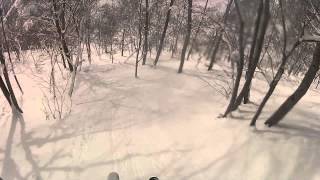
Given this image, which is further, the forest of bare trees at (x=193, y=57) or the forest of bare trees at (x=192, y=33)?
the forest of bare trees at (x=193, y=57)

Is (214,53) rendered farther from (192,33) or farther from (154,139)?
(154,139)

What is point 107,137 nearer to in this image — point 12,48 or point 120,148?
point 120,148

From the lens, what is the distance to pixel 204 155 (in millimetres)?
9609

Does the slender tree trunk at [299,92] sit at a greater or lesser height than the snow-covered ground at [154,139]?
greater

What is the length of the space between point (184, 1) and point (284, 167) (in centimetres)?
1071

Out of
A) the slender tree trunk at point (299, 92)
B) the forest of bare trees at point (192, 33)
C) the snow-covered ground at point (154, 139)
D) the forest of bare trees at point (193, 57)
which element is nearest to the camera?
the slender tree trunk at point (299, 92)

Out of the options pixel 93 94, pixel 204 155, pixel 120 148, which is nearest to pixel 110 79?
pixel 93 94

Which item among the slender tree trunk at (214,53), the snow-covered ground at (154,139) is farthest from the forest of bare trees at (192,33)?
the snow-covered ground at (154,139)

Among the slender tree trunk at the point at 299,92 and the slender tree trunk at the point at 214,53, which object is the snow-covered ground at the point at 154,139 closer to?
the slender tree trunk at the point at 299,92

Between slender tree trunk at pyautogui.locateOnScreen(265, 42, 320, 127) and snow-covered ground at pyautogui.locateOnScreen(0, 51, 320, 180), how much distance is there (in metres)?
0.26

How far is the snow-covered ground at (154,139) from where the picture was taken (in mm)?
9086

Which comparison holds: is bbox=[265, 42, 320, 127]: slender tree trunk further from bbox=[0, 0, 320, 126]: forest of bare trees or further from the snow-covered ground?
the snow-covered ground

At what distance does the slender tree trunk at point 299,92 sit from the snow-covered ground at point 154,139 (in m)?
0.26

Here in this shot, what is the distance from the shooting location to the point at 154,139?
10.4 metres
